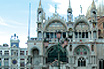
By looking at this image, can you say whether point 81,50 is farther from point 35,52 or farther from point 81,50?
point 35,52

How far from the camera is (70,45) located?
44938 millimetres

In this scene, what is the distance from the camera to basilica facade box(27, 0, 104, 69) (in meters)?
44.1

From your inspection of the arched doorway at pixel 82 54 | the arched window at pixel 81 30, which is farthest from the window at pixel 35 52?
the arched window at pixel 81 30

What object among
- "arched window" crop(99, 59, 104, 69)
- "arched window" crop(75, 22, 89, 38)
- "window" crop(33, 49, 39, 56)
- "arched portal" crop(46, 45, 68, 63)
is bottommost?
"arched window" crop(99, 59, 104, 69)

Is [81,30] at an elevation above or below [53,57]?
above

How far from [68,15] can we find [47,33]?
690 centimetres

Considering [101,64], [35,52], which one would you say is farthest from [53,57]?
[101,64]

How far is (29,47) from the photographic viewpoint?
4438 cm

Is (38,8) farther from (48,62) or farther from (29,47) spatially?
(48,62)

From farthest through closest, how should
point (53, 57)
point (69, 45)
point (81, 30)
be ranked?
point (81, 30) < point (53, 57) < point (69, 45)

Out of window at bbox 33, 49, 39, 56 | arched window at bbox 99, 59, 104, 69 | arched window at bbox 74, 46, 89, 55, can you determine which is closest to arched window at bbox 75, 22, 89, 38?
arched window at bbox 74, 46, 89, 55

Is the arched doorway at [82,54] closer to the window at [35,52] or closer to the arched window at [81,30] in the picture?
the arched window at [81,30]

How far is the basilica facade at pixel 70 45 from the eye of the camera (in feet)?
145

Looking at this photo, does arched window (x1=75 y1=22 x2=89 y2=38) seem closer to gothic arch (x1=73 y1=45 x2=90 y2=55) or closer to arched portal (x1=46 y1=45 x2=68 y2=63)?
gothic arch (x1=73 y1=45 x2=90 y2=55)
